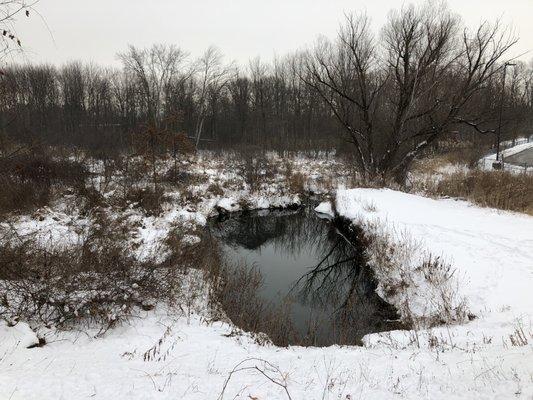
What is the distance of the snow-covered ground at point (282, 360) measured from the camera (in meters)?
3.72

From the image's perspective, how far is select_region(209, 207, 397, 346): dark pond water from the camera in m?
7.62

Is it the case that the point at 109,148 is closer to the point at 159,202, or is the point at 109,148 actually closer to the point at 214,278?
the point at 159,202

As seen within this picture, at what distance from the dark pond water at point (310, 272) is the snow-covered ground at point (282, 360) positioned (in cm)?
165

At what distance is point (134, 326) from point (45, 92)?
144ft

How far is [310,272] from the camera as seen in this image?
11.1m

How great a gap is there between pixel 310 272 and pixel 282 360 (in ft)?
20.5

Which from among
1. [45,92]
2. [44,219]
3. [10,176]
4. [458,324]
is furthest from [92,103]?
[458,324]

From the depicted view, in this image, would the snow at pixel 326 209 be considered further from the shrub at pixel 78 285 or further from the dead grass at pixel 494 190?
the shrub at pixel 78 285

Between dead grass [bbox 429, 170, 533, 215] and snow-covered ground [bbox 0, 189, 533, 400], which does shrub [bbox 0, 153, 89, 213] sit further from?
dead grass [bbox 429, 170, 533, 215]

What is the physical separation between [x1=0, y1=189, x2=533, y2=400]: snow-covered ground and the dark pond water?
1647 mm

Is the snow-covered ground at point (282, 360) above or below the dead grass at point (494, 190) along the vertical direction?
below

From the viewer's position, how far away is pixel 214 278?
8.20m

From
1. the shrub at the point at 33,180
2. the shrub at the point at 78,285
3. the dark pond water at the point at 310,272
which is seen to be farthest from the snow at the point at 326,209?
the shrub at the point at 78,285

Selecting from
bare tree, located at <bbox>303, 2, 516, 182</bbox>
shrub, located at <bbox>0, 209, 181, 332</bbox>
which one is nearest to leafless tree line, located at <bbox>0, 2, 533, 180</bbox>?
bare tree, located at <bbox>303, 2, 516, 182</bbox>
